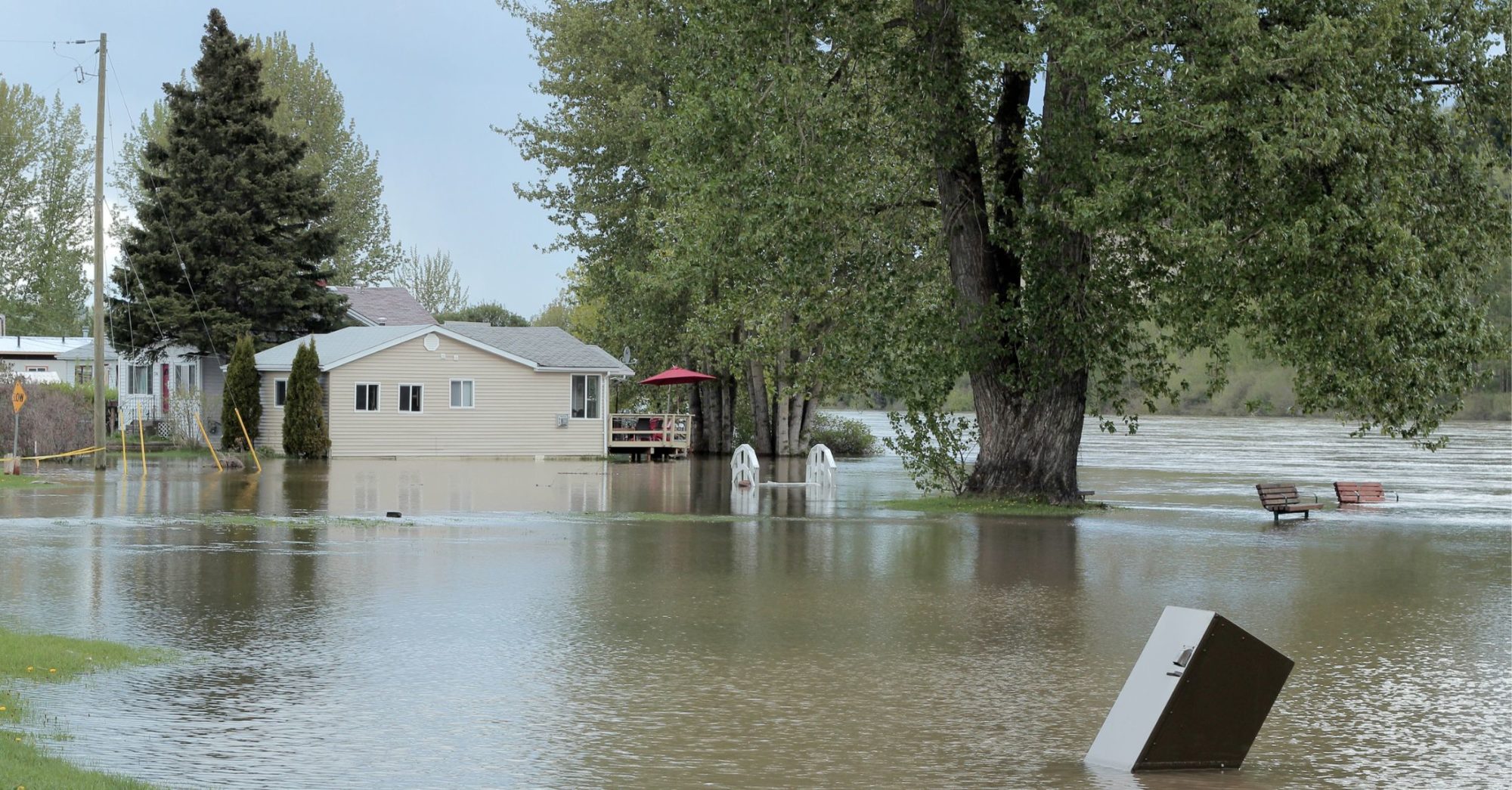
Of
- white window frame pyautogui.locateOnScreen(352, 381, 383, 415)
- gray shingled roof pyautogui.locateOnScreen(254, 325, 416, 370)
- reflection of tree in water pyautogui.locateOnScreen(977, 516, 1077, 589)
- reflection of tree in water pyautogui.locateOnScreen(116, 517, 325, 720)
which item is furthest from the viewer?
gray shingled roof pyautogui.locateOnScreen(254, 325, 416, 370)

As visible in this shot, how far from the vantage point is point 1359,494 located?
98.2ft

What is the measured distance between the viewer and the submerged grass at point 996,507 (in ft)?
84.3

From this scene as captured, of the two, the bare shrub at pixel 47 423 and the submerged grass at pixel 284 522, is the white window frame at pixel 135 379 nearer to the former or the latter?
the bare shrub at pixel 47 423

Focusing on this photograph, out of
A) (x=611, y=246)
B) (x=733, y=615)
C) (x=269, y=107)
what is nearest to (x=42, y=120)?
(x=269, y=107)

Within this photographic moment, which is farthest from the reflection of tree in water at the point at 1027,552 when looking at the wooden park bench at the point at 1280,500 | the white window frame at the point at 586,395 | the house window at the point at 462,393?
the house window at the point at 462,393

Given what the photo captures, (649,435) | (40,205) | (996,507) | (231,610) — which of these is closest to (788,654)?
(231,610)

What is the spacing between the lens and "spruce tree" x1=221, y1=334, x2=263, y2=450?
43.2m

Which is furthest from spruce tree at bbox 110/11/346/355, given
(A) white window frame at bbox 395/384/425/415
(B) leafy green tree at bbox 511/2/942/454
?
(B) leafy green tree at bbox 511/2/942/454

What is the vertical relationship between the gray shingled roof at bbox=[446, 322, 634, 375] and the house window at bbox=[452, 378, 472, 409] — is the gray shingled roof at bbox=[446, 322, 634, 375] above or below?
above

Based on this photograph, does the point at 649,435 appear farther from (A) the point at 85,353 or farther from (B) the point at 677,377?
(A) the point at 85,353

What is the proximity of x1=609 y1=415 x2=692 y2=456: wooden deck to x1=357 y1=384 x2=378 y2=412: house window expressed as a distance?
7.07m

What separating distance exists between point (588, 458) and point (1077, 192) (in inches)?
1012

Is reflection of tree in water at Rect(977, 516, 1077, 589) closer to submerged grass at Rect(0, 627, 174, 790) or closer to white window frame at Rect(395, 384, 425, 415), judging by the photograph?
submerged grass at Rect(0, 627, 174, 790)

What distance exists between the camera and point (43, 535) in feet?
64.3
